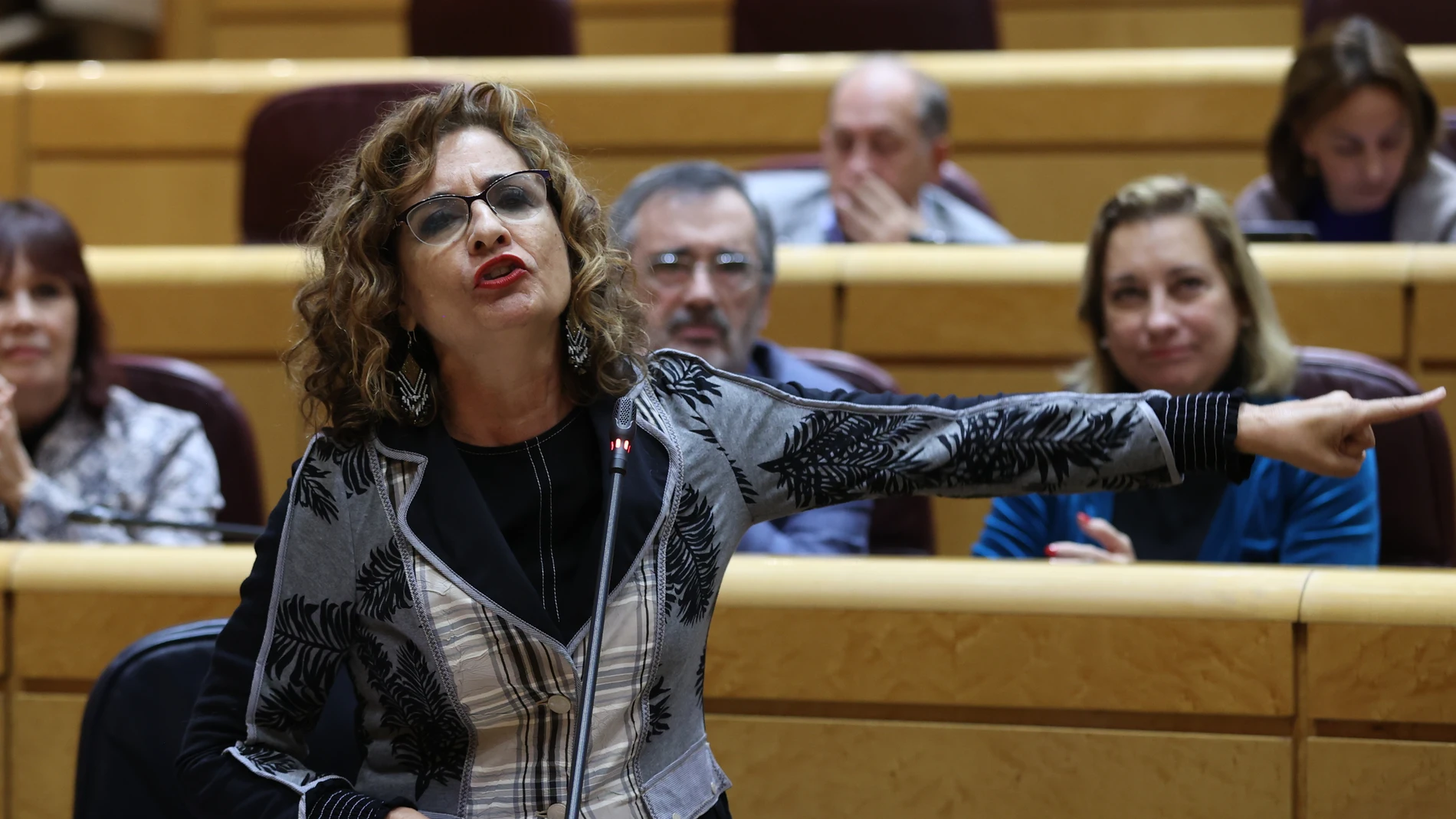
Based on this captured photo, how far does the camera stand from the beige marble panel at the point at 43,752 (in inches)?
37.6

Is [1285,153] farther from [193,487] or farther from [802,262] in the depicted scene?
[193,487]

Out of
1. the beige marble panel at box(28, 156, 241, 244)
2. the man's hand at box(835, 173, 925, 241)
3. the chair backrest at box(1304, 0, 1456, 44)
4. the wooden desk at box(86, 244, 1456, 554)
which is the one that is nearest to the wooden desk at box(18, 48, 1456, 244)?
the beige marble panel at box(28, 156, 241, 244)

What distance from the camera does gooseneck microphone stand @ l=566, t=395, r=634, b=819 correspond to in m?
0.60

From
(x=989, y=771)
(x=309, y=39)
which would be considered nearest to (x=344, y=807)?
(x=989, y=771)

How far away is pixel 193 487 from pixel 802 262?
0.56 meters

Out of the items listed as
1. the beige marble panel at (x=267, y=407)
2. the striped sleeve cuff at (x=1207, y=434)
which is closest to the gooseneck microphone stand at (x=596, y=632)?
the striped sleeve cuff at (x=1207, y=434)

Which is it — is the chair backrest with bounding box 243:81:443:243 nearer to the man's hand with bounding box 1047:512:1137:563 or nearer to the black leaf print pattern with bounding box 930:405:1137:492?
the man's hand with bounding box 1047:512:1137:563

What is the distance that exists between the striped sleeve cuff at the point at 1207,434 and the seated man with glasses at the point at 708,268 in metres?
0.55

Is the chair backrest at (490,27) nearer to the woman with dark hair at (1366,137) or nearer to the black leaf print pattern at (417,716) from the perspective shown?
the woman with dark hair at (1366,137)

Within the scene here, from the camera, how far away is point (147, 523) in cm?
117

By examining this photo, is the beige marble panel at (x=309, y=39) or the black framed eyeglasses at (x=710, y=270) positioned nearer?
the black framed eyeglasses at (x=710, y=270)

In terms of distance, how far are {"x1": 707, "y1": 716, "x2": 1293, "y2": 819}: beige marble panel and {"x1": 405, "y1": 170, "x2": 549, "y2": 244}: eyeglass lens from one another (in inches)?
13.2

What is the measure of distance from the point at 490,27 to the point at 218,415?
2.89 feet

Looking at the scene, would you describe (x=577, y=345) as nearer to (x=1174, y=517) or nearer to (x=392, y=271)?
(x=392, y=271)
